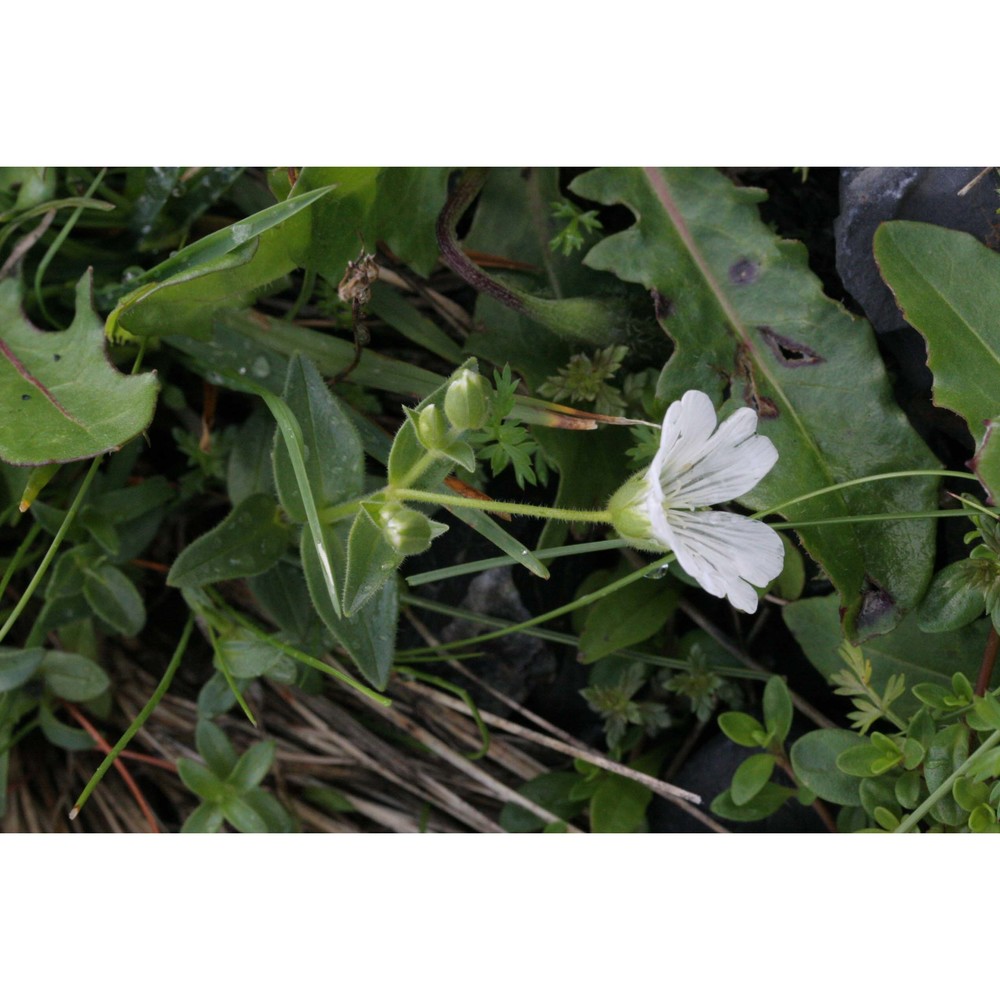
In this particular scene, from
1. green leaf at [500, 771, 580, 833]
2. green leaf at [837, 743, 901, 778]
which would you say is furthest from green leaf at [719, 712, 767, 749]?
green leaf at [500, 771, 580, 833]

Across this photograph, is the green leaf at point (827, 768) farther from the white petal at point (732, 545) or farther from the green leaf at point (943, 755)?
the white petal at point (732, 545)

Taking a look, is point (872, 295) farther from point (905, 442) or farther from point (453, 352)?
point (453, 352)

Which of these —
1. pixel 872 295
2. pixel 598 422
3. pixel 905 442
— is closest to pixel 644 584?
pixel 598 422

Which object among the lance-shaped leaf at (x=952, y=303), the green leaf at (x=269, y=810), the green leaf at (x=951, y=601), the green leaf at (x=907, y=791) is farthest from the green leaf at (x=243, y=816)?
the lance-shaped leaf at (x=952, y=303)

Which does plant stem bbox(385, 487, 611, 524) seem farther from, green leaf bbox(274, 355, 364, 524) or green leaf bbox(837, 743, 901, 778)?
green leaf bbox(837, 743, 901, 778)

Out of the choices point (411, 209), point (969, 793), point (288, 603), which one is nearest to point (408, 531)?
point (288, 603)
